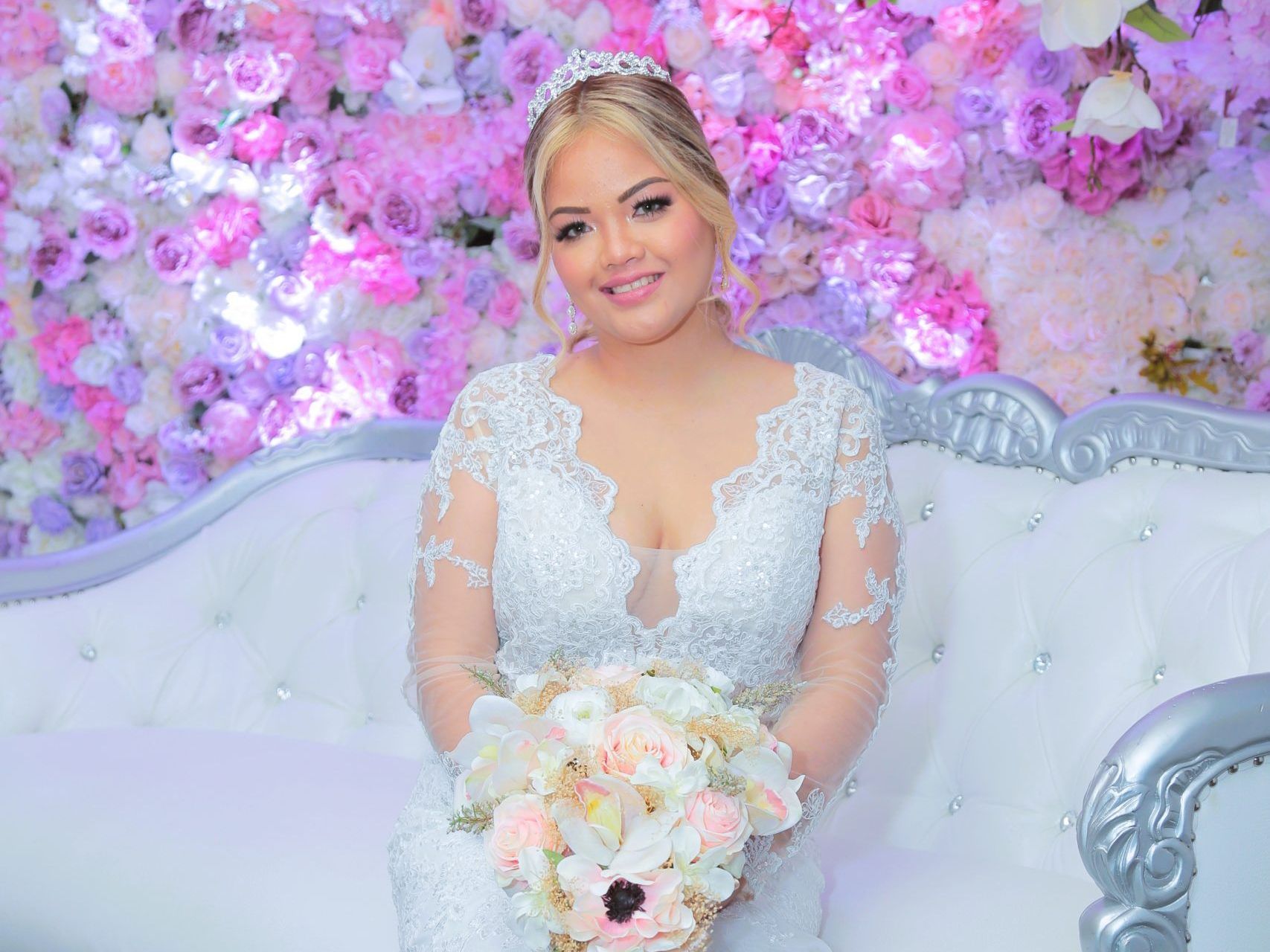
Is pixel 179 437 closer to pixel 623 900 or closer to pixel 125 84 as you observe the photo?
pixel 125 84

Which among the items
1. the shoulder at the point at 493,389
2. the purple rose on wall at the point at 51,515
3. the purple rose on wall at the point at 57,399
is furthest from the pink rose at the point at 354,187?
the shoulder at the point at 493,389

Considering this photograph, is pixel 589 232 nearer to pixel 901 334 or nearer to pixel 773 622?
pixel 773 622

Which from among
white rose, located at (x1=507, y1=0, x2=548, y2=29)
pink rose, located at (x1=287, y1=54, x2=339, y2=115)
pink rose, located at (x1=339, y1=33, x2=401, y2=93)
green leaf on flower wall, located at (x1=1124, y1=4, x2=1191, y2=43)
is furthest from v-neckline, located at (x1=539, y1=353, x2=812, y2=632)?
pink rose, located at (x1=287, y1=54, x2=339, y2=115)

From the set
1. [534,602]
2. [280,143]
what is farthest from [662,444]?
[280,143]

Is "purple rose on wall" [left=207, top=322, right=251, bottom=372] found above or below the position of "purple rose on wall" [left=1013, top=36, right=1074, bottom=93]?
below

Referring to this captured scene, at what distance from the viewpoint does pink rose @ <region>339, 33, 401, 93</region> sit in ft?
13.5

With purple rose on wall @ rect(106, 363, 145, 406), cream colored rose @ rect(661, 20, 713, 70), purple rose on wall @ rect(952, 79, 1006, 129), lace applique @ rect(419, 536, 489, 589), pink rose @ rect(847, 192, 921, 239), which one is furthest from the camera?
purple rose on wall @ rect(106, 363, 145, 406)

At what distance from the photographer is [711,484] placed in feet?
8.04

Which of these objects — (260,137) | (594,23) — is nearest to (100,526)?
(260,137)

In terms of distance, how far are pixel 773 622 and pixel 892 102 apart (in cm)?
175

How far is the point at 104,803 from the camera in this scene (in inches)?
115

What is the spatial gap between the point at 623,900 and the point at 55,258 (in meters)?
3.68

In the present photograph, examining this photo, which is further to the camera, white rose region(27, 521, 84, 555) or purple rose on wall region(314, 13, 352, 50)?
white rose region(27, 521, 84, 555)

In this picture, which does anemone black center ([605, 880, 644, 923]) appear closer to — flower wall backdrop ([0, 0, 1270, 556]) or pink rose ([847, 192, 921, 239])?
flower wall backdrop ([0, 0, 1270, 556])
